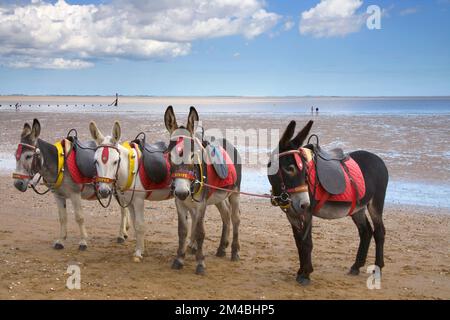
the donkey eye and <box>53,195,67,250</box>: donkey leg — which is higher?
the donkey eye

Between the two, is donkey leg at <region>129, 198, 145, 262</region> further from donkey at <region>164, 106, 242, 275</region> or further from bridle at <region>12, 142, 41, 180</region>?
bridle at <region>12, 142, 41, 180</region>

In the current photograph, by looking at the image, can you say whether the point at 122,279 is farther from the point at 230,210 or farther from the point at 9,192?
the point at 9,192

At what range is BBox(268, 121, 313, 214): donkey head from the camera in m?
6.64

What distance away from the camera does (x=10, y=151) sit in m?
23.2

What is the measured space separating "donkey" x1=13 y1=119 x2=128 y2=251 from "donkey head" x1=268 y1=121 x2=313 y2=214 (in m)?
3.87

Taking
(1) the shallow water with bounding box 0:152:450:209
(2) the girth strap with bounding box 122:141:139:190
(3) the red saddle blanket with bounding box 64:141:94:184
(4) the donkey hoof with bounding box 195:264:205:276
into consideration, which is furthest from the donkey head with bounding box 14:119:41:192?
(1) the shallow water with bounding box 0:152:450:209

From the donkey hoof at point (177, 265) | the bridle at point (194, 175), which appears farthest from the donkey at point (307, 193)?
the donkey hoof at point (177, 265)

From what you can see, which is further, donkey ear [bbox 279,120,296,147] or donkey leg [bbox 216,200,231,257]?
donkey leg [bbox 216,200,231,257]

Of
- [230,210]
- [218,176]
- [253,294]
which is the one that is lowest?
[253,294]

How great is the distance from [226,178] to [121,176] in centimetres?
174

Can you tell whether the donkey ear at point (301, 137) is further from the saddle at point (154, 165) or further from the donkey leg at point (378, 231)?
the saddle at point (154, 165)

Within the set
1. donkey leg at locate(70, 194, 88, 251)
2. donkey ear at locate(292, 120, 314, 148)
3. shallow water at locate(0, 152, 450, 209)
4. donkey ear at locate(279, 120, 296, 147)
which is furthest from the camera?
shallow water at locate(0, 152, 450, 209)
